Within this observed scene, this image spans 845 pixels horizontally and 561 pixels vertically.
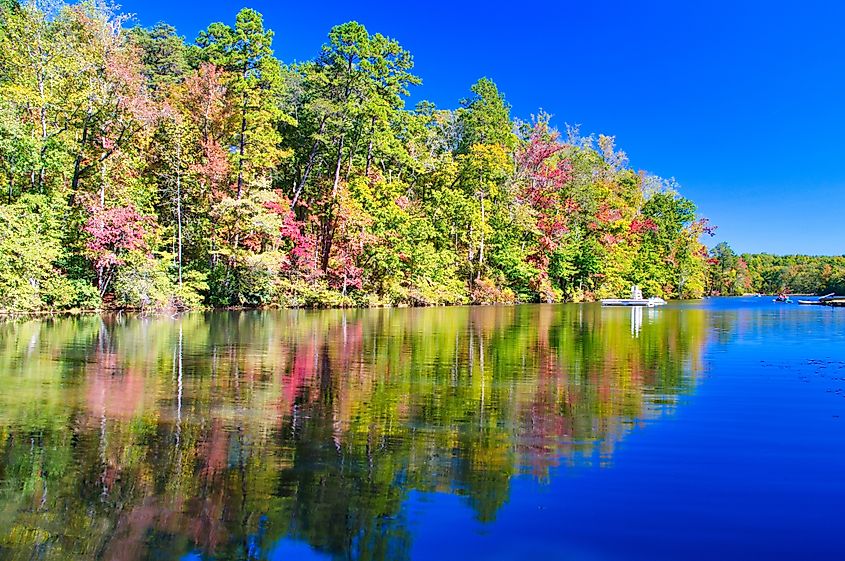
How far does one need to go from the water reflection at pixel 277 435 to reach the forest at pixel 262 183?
13.7m

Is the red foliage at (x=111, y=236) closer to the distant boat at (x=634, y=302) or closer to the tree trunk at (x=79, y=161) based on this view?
the tree trunk at (x=79, y=161)

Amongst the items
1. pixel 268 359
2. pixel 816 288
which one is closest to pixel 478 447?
pixel 268 359

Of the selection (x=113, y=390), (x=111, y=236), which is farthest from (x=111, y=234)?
(x=113, y=390)

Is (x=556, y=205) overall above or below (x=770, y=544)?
above

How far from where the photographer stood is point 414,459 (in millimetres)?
6730

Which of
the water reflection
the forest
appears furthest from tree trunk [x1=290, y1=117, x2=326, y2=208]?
the water reflection

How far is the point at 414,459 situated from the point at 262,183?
3137 cm

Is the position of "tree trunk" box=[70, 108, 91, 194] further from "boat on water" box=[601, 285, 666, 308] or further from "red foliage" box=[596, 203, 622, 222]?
"red foliage" box=[596, 203, 622, 222]

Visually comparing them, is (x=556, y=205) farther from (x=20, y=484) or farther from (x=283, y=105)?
(x=20, y=484)

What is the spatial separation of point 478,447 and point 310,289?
3215 centimetres

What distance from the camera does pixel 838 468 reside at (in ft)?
21.7

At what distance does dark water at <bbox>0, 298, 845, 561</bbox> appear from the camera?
4777 millimetres

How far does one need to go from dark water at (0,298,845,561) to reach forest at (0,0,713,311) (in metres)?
16.5

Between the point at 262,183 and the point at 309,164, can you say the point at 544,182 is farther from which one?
the point at 262,183
